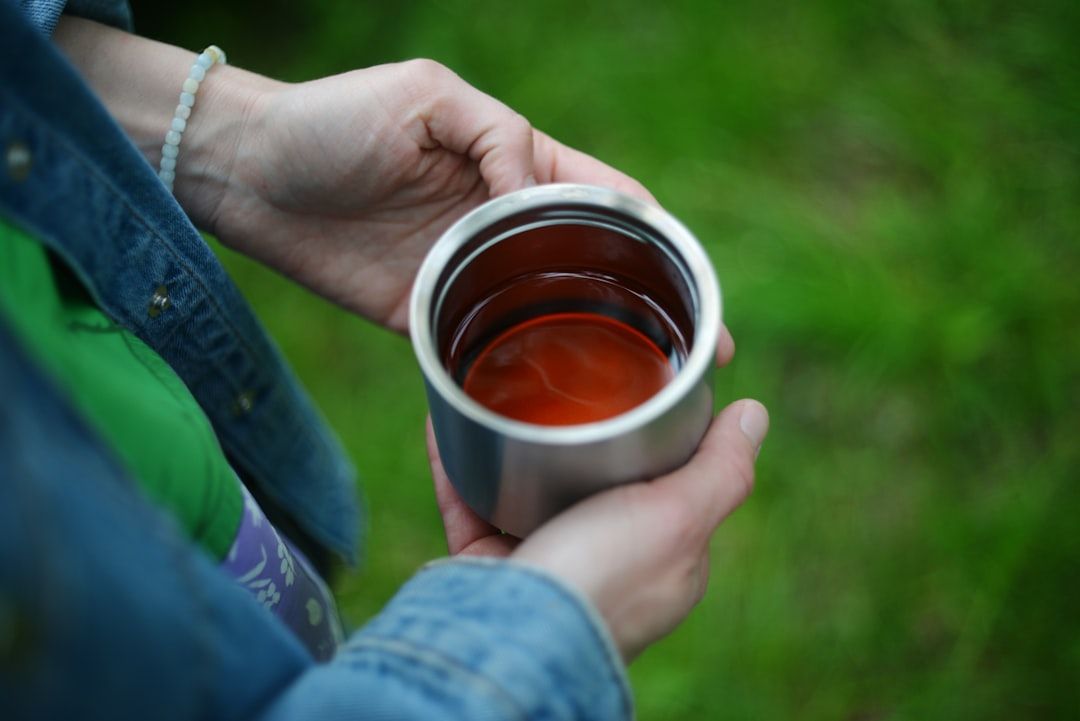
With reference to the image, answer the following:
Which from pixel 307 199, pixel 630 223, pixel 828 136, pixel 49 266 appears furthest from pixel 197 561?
pixel 828 136

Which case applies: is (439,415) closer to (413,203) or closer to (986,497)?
(413,203)

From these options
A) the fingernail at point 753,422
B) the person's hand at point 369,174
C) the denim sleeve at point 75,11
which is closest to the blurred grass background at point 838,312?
the person's hand at point 369,174

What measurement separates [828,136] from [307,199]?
107 centimetres

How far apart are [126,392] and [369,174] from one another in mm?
402

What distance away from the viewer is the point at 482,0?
180 centimetres

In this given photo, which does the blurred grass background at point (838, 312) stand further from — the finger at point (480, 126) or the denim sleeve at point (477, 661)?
the denim sleeve at point (477, 661)

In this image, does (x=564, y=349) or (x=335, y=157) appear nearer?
(x=564, y=349)

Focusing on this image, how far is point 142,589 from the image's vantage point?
41 cm

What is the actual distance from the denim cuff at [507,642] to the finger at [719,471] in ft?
0.46

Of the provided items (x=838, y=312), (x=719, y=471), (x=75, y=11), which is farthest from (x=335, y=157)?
(x=838, y=312)

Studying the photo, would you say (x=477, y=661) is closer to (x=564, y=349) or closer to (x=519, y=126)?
(x=564, y=349)

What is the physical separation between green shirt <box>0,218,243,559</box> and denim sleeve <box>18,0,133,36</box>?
0.26 metres

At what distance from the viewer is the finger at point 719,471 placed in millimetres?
647

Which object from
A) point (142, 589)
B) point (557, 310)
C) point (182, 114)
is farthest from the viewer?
point (182, 114)
